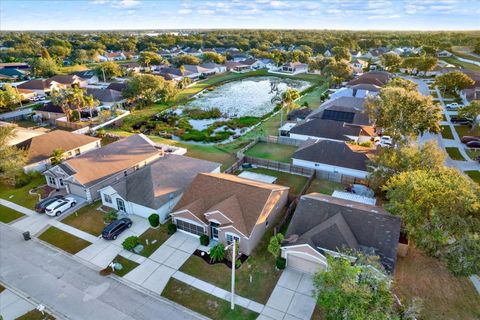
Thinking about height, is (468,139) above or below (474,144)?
above

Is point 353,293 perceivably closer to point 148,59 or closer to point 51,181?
point 51,181

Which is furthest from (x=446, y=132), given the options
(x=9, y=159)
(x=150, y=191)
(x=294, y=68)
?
(x=294, y=68)

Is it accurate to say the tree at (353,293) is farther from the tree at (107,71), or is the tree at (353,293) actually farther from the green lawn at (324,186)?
the tree at (107,71)

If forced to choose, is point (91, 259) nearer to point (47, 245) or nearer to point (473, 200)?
point (47, 245)

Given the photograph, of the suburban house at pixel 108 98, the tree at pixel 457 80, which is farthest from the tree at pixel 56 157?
the tree at pixel 457 80

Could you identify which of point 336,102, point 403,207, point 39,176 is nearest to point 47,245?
point 39,176

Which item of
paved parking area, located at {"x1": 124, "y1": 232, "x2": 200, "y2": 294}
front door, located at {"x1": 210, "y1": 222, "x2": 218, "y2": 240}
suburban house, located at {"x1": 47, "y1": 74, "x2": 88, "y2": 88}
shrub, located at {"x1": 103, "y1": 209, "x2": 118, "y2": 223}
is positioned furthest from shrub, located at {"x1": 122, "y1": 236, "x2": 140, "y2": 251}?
suburban house, located at {"x1": 47, "y1": 74, "x2": 88, "y2": 88}

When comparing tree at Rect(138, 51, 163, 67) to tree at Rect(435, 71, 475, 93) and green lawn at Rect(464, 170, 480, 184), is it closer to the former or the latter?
tree at Rect(435, 71, 475, 93)

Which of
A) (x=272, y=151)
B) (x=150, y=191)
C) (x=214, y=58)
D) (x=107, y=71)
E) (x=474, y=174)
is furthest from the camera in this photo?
(x=214, y=58)
